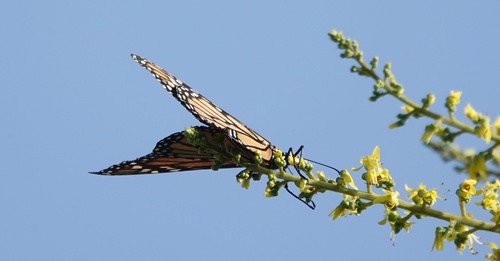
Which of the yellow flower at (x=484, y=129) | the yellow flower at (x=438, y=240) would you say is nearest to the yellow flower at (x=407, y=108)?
the yellow flower at (x=484, y=129)

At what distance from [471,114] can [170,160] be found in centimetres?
369

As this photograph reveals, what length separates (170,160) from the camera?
842 centimetres

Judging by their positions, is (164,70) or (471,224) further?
(164,70)

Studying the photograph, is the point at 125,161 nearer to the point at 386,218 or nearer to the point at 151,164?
the point at 151,164

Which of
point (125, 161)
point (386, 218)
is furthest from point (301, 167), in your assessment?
point (125, 161)

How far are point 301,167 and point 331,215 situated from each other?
657mm

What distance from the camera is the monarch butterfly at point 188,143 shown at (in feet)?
24.7

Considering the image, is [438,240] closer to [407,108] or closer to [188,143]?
[407,108]

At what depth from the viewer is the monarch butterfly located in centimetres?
752

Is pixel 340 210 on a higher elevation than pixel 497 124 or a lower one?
lower

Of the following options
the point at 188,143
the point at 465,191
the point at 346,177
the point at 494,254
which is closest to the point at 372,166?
the point at 346,177

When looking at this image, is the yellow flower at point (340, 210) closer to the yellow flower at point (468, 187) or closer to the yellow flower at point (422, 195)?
the yellow flower at point (422, 195)

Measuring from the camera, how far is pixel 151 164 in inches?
336

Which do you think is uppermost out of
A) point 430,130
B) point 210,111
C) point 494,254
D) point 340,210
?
point 210,111
